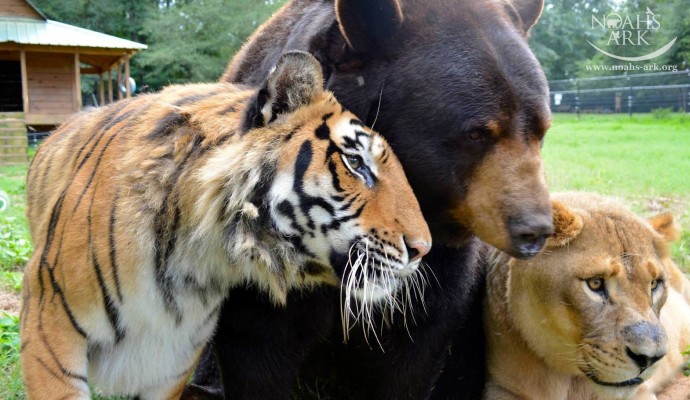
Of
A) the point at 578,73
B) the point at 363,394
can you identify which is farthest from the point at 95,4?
the point at 363,394

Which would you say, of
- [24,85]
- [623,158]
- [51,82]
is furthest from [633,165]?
[51,82]

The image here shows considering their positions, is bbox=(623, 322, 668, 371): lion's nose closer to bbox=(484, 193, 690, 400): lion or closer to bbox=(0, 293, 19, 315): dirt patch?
bbox=(484, 193, 690, 400): lion

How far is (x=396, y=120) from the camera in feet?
9.23

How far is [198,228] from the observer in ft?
9.04

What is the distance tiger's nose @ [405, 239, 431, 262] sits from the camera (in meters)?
2.56

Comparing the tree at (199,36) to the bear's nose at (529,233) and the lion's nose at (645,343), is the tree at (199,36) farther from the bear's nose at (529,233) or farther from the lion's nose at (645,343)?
the bear's nose at (529,233)

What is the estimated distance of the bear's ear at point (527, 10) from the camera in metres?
3.28

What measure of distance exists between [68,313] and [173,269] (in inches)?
17.9

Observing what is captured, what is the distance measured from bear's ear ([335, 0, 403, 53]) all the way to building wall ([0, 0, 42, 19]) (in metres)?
30.4

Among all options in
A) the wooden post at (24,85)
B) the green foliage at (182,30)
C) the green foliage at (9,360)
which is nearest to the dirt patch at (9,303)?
the green foliage at (9,360)

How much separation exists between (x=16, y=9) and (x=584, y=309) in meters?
31.2

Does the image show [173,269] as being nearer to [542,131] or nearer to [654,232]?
[542,131]

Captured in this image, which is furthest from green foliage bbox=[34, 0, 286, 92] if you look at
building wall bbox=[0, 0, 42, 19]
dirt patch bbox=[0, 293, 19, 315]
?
dirt patch bbox=[0, 293, 19, 315]

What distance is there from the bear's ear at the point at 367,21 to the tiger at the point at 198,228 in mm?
286
